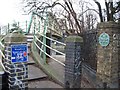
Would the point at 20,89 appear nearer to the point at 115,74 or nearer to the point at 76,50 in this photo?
the point at 76,50

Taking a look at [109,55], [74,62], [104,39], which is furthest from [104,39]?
[74,62]

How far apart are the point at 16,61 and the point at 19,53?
7.9 inches

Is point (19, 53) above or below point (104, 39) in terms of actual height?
below

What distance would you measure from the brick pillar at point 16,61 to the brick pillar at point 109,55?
275 centimetres

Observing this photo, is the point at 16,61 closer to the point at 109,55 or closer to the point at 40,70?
the point at 40,70

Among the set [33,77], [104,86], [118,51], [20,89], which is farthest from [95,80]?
[20,89]

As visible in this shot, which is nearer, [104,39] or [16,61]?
[16,61]

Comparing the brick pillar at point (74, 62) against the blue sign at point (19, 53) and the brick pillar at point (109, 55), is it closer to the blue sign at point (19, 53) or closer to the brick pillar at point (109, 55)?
the brick pillar at point (109, 55)

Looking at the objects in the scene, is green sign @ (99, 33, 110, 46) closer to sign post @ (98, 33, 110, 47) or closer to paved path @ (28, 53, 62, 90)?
sign post @ (98, 33, 110, 47)

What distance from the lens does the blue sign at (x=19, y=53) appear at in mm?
4445

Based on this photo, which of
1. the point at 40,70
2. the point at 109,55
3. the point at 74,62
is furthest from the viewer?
the point at 40,70

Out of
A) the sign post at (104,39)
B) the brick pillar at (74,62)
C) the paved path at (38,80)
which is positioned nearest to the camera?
the brick pillar at (74,62)

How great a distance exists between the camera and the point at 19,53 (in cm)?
451

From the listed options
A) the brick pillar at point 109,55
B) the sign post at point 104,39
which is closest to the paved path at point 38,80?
the brick pillar at point 109,55
